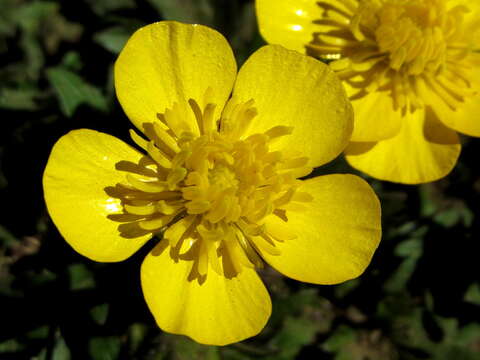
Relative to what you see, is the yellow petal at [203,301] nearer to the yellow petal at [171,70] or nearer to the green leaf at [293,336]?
the yellow petal at [171,70]

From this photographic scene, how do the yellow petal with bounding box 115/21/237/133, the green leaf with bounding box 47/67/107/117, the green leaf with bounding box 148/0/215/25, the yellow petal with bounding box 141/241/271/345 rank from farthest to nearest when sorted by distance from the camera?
the green leaf with bounding box 148/0/215/25
the green leaf with bounding box 47/67/107/117
the yellow petal with bounding box 115/21/237/133
the yellow petal with bounding box 141/241/271/345

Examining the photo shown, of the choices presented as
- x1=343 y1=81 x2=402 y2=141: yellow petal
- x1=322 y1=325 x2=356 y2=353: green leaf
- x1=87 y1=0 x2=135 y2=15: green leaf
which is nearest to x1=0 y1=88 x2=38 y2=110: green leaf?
x1=87 y1=0 x2=135 y2=15: green leaf

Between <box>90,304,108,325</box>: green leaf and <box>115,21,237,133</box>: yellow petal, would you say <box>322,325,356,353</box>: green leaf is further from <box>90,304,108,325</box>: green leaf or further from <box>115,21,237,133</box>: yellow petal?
<box>115,21,237,133</box>: yellow petal

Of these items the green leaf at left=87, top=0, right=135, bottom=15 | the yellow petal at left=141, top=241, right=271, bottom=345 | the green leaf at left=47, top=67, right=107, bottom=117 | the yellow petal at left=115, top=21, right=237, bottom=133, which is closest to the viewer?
the yellow petal at left=141, top=241, right=271, bottom=345

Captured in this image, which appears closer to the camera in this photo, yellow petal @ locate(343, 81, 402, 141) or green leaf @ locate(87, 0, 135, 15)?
yellow petal @ locate(343, 81, 402, 141)

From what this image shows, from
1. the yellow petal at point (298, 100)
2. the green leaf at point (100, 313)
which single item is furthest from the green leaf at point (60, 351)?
the yellow petal at point (298, 100)

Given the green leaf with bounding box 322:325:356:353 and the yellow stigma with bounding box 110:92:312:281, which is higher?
the yellow stigma with bounding box 110:92:312:281

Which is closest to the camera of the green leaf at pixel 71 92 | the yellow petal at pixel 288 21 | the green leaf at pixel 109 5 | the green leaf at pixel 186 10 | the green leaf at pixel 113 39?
the yellow petal at pixel 288 21

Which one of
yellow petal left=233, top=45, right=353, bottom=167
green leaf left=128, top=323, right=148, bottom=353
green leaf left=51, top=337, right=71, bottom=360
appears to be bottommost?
green leaf left=128, top=323, right=148, bottom=353
